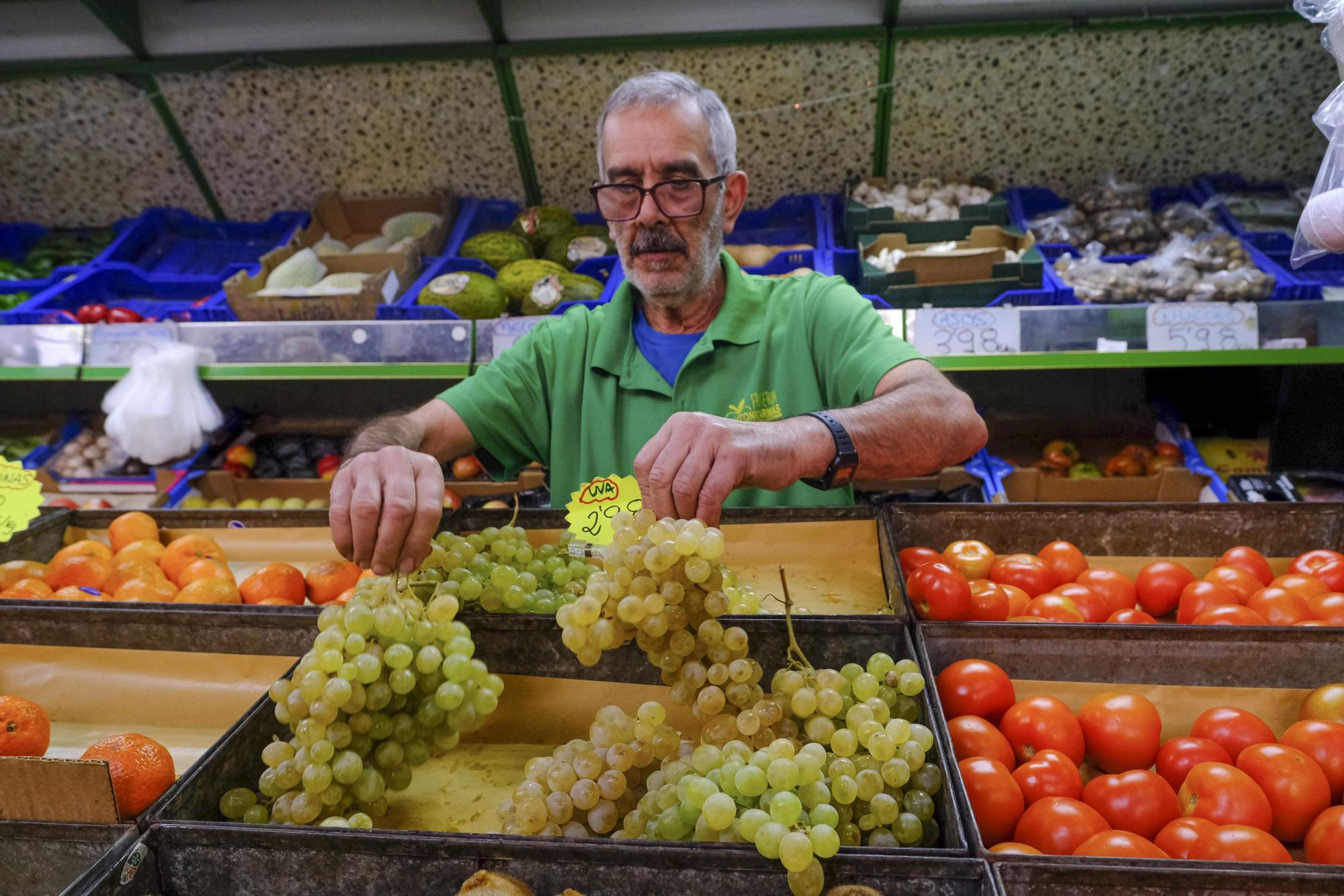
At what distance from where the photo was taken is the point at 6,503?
1.78 m

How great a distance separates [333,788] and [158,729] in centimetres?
52

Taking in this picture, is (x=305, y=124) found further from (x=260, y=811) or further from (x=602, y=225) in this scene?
(x=260, y=811)

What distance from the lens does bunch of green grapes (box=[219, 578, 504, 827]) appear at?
1.06m

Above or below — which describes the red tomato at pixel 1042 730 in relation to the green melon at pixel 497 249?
below

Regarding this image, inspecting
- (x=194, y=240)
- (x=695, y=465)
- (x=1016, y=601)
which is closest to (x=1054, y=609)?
(x=1016, y=601)

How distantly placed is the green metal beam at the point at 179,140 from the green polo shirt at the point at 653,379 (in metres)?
2.36

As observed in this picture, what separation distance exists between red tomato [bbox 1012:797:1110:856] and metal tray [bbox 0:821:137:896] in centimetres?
104

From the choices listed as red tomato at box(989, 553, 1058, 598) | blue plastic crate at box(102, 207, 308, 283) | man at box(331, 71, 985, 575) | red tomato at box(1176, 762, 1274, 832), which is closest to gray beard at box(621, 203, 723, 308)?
man at box(331, 71, 985, 575)

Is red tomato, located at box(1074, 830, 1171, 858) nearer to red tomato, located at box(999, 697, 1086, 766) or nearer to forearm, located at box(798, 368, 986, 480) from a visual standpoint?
red tomato, located at box(999, 697, 1086, 766)

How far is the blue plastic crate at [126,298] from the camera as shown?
317 cm

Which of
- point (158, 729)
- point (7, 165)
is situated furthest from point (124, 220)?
point (158, 729)

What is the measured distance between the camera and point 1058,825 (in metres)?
1.01

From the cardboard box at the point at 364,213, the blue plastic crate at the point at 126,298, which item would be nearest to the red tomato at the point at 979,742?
the blue plastic crate at the point at 126,298

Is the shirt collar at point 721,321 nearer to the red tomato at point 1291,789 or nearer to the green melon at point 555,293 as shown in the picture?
the green melon at point 555,293
